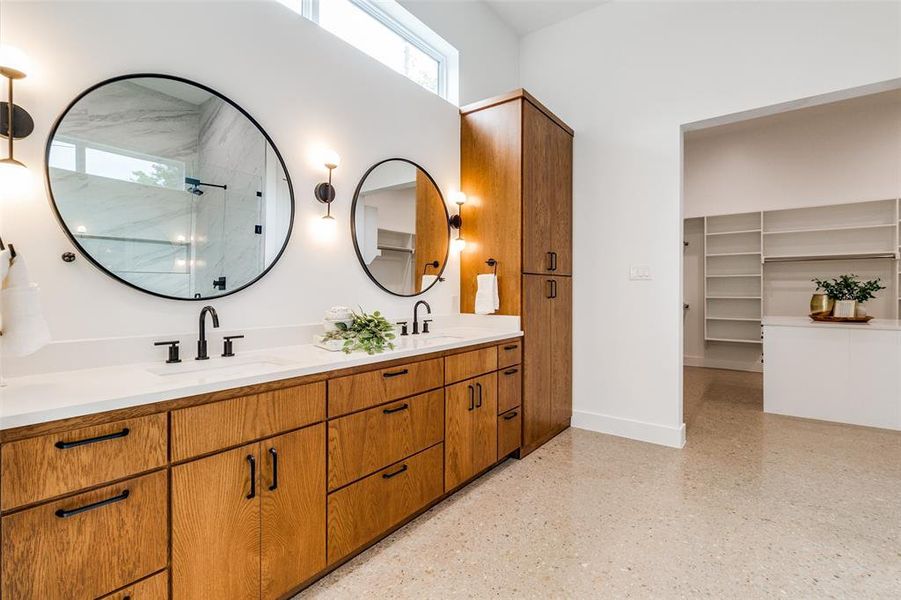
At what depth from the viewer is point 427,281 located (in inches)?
117

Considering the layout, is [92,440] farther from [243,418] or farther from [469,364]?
[469,364]

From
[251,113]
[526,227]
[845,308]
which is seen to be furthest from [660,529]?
[845,308]

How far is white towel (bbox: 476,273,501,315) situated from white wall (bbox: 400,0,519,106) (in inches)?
56.9

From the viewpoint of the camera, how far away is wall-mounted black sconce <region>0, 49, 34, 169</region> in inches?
52.3

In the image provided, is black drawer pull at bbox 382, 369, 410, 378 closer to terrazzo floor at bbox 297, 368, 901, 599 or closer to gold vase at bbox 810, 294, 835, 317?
terrazzo floor at bbox 297, 368, 901, 599

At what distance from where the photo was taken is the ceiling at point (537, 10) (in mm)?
3484

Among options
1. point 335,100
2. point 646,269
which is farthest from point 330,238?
point 646,269

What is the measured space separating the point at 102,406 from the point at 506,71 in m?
3.85

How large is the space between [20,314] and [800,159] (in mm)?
7174

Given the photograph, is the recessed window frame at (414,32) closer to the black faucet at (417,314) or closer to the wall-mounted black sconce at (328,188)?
the wall-mounted black sconce at (328,188)

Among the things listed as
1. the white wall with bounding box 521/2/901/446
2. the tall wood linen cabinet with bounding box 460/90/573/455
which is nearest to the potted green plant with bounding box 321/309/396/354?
the tall wood linen cabinet with bounding box 460/90/573/455

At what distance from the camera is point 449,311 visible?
10.4ft

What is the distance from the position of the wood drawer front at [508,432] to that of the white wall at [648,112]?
36.5 inches

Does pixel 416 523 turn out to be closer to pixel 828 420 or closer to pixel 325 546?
pixel 325 546
